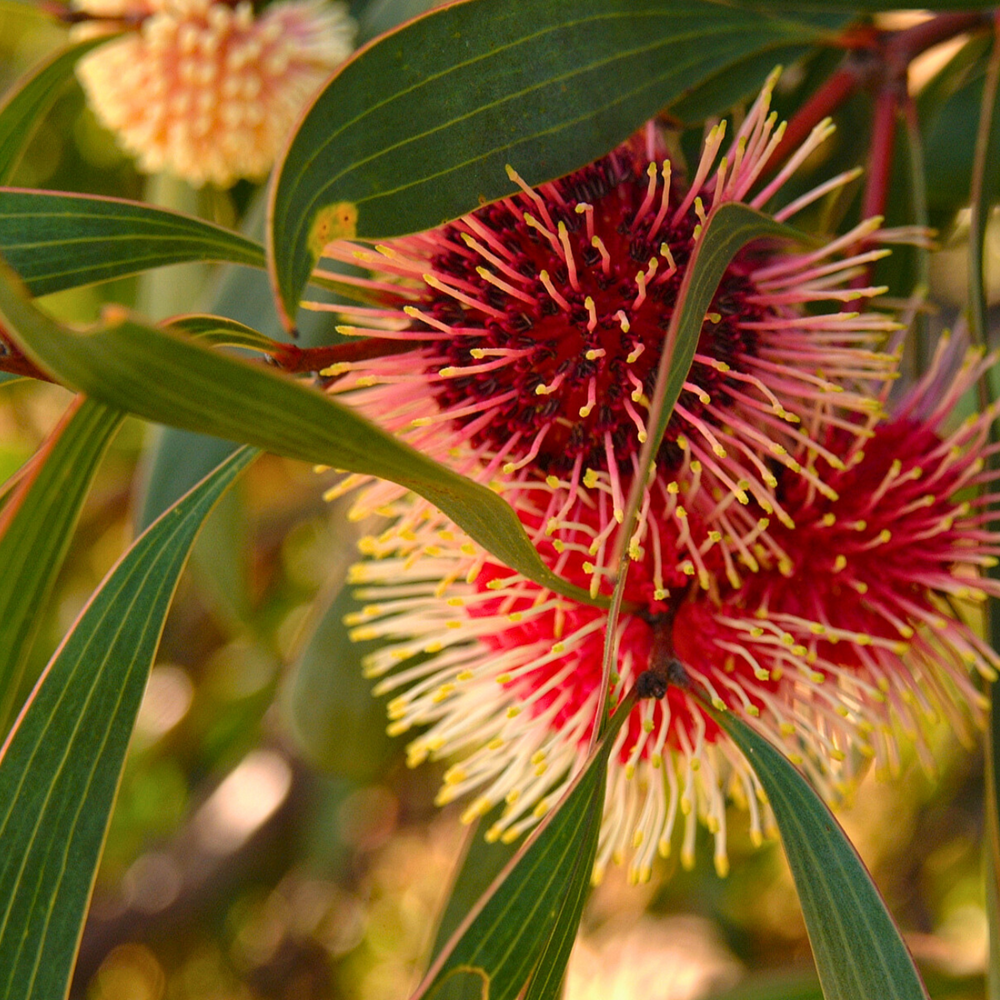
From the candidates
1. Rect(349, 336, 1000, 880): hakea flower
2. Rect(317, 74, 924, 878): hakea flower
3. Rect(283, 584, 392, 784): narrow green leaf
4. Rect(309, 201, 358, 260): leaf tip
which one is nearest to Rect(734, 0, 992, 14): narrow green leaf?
Rect(317, 74, 924, 878): hakea flower

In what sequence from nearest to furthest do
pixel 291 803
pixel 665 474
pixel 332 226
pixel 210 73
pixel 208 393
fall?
pixel 208 393, pixel 332 226, pixel 665 474, pixel 210 73, pixel 291 803

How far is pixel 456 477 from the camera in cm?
47

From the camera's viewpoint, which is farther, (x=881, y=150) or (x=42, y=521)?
(x=881, y=150)

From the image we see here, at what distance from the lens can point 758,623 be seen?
65 cm

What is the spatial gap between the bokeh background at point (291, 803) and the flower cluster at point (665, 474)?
0.40 m

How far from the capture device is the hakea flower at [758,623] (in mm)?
673

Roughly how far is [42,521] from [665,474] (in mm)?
390

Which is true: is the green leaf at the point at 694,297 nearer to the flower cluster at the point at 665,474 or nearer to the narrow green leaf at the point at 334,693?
the flower cluster at the point at 665,474

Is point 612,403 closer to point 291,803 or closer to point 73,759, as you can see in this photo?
point 73,759

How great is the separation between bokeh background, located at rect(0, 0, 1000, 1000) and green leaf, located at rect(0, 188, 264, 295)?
376 millimetres

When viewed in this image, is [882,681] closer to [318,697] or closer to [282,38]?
[318,697]

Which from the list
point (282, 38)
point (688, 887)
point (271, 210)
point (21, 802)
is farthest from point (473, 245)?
point (688, 887)

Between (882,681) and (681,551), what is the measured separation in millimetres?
181

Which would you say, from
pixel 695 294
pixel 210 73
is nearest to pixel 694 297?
pixel 695 294
